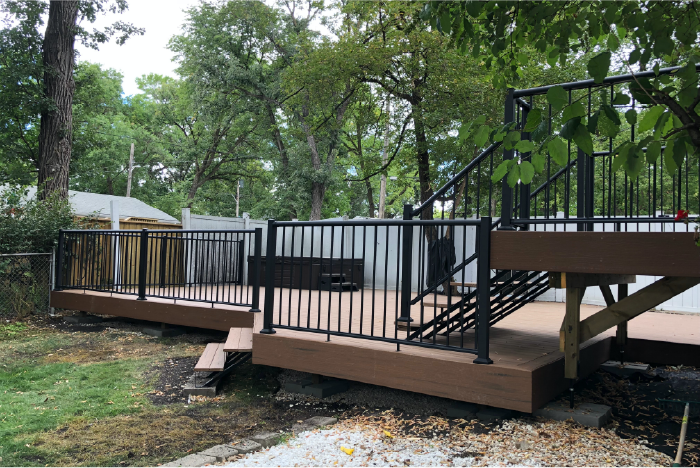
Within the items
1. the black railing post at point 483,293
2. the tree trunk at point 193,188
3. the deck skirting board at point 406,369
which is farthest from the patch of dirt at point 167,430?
the tree trunk at point 193,188

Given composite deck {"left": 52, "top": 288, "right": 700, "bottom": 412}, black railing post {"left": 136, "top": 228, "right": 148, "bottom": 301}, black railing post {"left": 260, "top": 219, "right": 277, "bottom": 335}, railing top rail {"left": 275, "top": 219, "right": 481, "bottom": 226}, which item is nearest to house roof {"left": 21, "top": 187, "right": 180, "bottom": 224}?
black railing post {"left": 136, "top": 228, "right": 148, "bottom": 301}

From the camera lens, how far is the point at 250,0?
22766 millimetres

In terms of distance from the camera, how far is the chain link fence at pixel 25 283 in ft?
29.4

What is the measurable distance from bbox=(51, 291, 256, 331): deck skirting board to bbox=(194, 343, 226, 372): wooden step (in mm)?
899

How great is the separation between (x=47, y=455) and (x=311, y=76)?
35.3ft

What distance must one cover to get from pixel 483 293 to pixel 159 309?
545 cm

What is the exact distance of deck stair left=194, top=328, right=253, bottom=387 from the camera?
485cm

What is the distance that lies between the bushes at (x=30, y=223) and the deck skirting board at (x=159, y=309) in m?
0.98

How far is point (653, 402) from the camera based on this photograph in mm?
4434

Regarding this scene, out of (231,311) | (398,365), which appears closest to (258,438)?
(398,365)

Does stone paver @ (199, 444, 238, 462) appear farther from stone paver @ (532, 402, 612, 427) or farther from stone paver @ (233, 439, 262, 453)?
stone paver @ (532, 402, 612, 427)

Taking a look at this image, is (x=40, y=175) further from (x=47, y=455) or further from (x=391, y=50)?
(x=47, y=455)

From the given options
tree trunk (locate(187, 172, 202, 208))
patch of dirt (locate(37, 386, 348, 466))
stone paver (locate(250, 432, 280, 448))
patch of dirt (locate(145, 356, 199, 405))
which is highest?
tree trunk (locate(187, 172, 202, 208))

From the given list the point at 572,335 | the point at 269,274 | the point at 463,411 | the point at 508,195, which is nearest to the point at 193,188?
the point at 269,274
